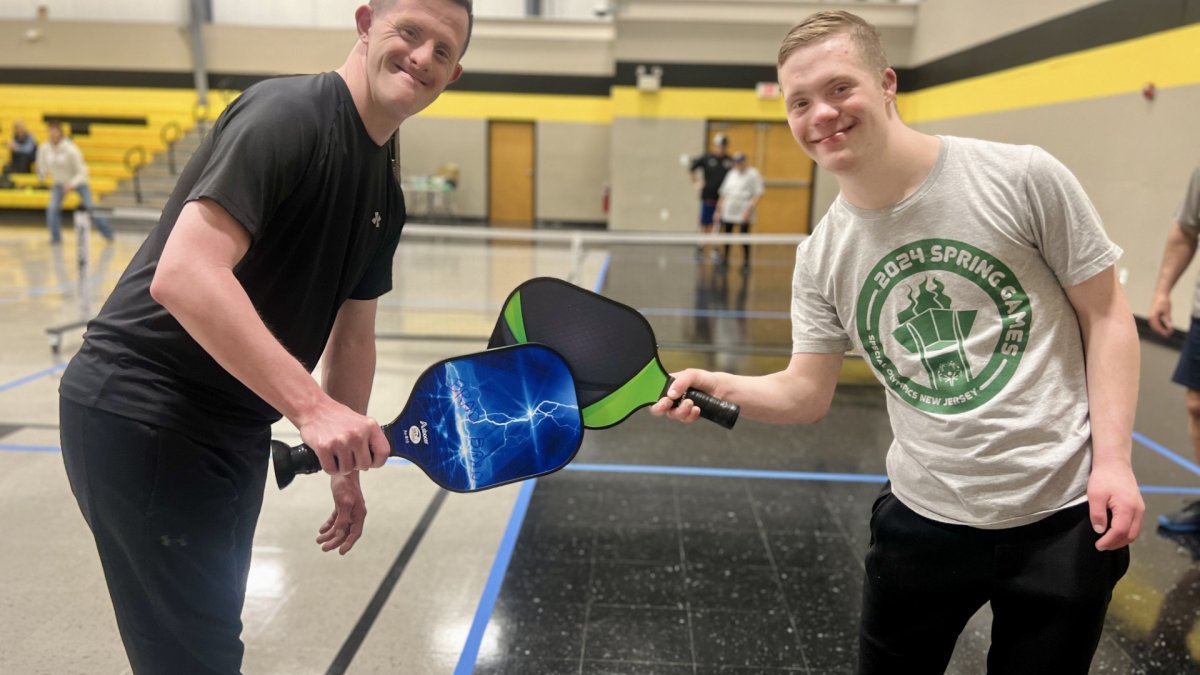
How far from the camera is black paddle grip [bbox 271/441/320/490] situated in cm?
129

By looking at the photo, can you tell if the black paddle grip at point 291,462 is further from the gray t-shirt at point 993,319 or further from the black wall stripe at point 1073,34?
the black wall stripe at point 1073,34

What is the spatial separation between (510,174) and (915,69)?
10035 millimetres

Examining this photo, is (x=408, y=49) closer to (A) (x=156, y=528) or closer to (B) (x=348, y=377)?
(B) (x=348, y=377)

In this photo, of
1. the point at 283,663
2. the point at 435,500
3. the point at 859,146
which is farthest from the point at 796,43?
the point at 435,500

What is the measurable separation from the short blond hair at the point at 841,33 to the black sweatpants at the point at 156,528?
1.34 meters

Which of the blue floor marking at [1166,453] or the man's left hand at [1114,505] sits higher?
the man's left hand at [1114,505]

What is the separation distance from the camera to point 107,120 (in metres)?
18.9

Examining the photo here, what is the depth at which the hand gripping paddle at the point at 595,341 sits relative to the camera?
65.4 inches

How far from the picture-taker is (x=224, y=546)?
1.48m

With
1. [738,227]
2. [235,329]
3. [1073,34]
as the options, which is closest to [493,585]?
[235,329]

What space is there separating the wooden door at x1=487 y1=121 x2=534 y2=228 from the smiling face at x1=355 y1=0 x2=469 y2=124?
18.6 meters

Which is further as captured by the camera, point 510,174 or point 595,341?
point 510,174

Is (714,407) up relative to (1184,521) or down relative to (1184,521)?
up

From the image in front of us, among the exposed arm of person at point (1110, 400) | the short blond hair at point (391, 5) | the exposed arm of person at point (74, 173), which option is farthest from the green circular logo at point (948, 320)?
the exposed arm of person at point (74, 173)
